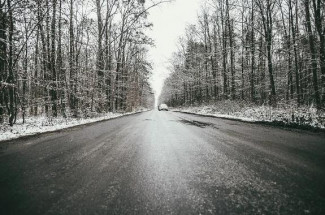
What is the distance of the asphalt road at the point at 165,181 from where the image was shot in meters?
2.78

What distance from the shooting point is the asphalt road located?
2.78 m

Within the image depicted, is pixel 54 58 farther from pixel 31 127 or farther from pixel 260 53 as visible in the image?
pixel 260 53

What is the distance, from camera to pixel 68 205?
9.32 feet

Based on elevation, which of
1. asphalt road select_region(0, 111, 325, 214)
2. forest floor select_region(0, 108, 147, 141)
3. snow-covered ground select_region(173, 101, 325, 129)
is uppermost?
snow-covered ground select_region(173, 101, 325, 129)

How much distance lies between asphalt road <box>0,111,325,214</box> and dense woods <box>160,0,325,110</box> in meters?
12.6

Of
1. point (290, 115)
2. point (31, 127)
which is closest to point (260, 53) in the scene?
point (290, 115)

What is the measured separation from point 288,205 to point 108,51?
30.3 m

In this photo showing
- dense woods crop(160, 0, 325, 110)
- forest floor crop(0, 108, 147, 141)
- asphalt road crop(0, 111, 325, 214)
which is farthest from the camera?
dense woods crop(160, 0, 325, 110)

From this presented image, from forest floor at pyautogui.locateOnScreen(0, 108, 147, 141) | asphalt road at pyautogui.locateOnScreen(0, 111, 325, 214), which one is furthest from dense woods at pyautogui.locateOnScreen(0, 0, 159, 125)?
asphalt road at pyautogui.locateOnScreen(0, 111, 325, 214)

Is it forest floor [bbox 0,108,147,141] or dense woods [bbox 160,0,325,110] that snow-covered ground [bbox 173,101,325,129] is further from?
forest floor [bbox 0,108,147,141]

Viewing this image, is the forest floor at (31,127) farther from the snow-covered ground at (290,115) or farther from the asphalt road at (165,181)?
the snow-covered ground at (290,115)

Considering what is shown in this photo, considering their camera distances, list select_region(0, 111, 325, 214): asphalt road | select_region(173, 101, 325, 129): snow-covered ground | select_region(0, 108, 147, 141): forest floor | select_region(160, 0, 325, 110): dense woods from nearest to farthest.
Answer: select_region(0, 111, 325, 214): asphalt road → select_region(0, 108, 147, 141): forest floor → select_region(173, 101, 325, 129): snow-covered ground → select_region(160, 0, 325, 110): dense woods

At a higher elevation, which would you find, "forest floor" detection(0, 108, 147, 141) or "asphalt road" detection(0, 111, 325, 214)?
"forest floor" detection(0, 108, 147, 141)

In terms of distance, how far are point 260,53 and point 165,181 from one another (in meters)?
27.1
